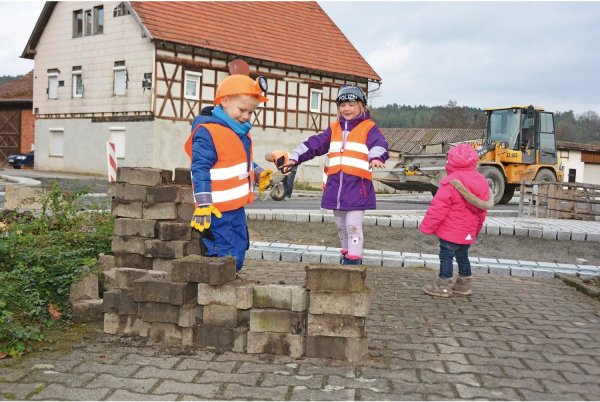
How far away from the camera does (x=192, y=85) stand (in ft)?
84.7

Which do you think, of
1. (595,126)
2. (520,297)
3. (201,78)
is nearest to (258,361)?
(520,297)

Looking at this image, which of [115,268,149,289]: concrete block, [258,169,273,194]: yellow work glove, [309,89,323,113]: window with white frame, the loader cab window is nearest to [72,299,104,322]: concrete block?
[115,268,149,289]: concrete block

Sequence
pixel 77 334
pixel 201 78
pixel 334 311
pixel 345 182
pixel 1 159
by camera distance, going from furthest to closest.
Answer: pixel 1 159, pixel 201 78, pixel 345 182, pixel 77 334, pixel 334 311

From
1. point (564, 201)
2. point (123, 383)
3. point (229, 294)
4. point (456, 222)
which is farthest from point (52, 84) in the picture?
point (123, 383)

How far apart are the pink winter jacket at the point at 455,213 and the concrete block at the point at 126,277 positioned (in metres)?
2.65

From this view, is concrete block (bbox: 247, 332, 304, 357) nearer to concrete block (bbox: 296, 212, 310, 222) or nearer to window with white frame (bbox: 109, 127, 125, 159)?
concrete block (bbox: 296, 212, 310, 222)

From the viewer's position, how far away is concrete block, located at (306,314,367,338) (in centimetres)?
352

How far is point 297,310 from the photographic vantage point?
3.58 meters

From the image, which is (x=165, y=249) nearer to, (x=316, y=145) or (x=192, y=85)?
(x=316, y=145)

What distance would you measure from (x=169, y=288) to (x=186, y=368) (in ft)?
1.93

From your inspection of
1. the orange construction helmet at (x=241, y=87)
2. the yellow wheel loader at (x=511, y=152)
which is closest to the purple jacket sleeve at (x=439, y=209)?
the orange construction helmet at (x=241, y=87)

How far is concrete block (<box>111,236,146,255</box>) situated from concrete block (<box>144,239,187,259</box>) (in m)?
0.05

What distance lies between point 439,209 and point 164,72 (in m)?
21.1

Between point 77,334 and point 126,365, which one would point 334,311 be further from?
point 77,334
